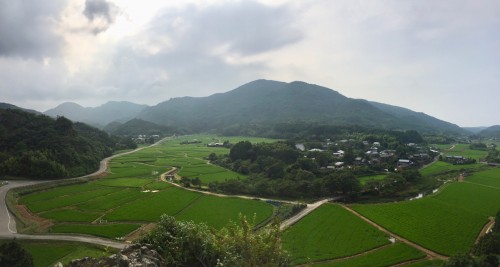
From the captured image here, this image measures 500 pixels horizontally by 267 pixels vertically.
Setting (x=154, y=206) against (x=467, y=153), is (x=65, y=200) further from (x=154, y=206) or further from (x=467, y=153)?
(x=467, y=153)

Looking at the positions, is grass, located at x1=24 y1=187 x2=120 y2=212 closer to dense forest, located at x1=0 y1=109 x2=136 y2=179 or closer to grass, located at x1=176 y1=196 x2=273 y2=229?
dense forest, located at x1=0 y1=109 x2=136 y2=179

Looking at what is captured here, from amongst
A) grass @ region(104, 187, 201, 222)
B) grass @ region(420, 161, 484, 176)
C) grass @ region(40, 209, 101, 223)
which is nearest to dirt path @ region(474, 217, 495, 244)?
grass @ region(420, 161, 484, 176)

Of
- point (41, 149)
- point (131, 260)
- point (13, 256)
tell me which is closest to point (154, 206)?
point (13, 256)

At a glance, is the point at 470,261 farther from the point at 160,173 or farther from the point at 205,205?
the point at 160,173

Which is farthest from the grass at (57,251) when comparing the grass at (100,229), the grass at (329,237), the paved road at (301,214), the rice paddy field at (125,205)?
the paved road at (301,214)

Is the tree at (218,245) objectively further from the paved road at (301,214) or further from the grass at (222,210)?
the paved road at (301,214)

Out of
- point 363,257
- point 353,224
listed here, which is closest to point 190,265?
point 363,257
